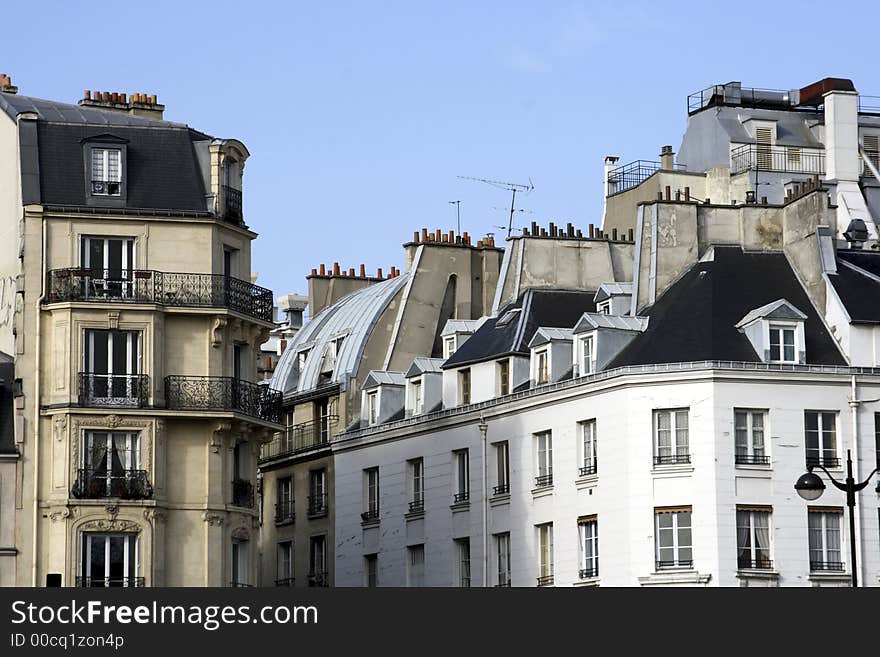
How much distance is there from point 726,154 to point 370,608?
5437 centimetres

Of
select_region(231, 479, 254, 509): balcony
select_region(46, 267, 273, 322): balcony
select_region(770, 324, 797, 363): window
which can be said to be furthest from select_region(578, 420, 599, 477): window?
select_region(46, 267, 273, 322): balcony

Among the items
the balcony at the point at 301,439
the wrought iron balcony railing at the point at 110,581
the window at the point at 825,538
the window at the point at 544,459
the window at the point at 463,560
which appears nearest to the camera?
the wrought iron balcony railing at the point at 110,581

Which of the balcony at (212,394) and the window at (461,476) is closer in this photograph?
the balcony at (212,394)

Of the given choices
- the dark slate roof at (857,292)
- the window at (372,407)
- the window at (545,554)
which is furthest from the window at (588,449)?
the window at (372,407)

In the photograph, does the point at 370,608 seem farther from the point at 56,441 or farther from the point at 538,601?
the point at 56,441

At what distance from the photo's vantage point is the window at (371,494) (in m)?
71.1

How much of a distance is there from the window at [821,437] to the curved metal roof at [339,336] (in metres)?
18.0

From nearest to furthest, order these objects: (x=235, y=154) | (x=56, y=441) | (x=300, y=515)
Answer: (x=56, y=441) < (x=235, y=154) < (x=300, y=515)

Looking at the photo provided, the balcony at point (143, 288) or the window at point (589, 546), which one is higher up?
the balcony at point (143, 288)

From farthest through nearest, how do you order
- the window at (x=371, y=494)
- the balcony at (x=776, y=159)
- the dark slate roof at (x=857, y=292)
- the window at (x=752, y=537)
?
the balcony at (x=776, y=159), the window at (x=371, y=494), the dark slate roof at (x=857, y=292), the window at (x=752, y=537)

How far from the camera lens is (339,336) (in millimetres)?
76938

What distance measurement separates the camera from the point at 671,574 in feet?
195

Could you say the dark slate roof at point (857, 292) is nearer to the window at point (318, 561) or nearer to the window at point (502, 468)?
the window at point (502, 468)

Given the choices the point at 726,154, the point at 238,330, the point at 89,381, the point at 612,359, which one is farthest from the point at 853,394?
the point at 726,154
